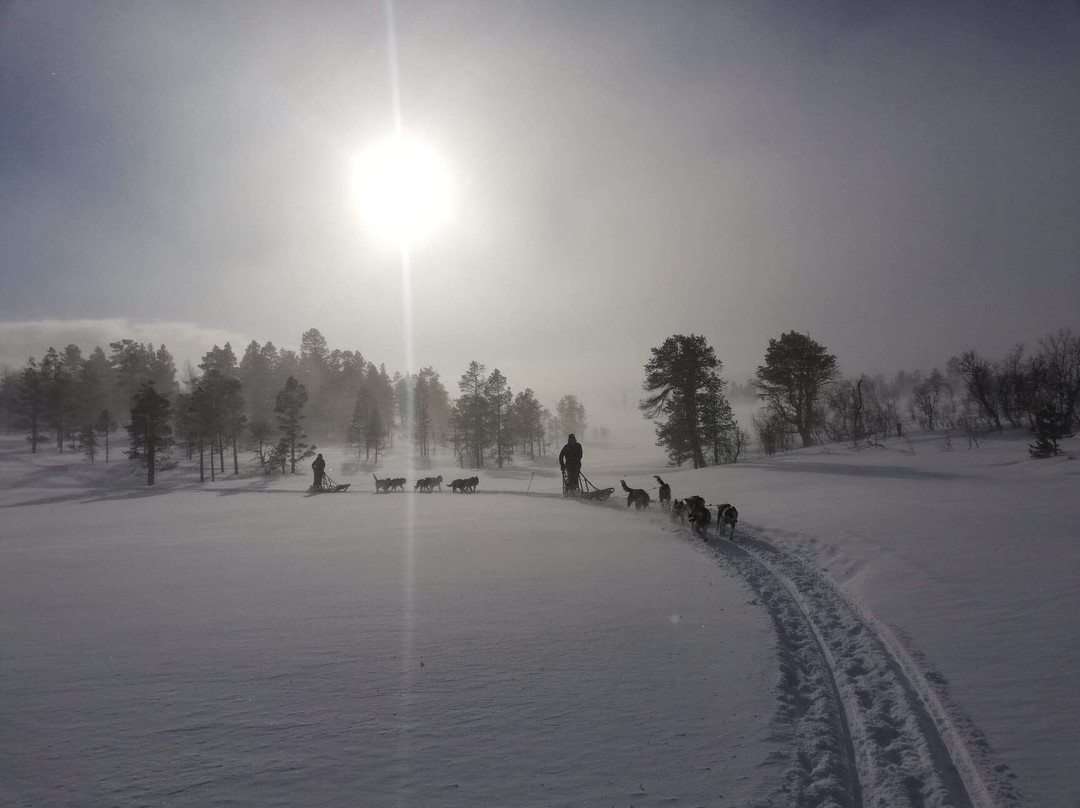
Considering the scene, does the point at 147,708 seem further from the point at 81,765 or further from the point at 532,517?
the point at 532,517

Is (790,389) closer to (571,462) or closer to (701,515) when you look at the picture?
(571,462)

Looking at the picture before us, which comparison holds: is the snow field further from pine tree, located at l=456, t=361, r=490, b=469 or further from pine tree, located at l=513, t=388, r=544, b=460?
pine tree, located at l=513, t=388, r=544, b=460

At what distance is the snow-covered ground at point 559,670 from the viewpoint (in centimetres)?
375

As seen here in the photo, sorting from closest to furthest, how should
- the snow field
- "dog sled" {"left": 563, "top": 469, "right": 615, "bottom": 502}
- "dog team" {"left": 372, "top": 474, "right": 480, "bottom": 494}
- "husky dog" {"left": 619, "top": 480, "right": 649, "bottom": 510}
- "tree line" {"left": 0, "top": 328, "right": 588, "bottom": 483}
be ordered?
1. the snow field
2. "husky dog" {"left": 619, "top": 480, "right": 649, "bottom": 510}
3. "dog sled" {"left": 563, "top": 469, "right": 615, "bottom": 502}
4. "dog team" {"left": 372, "top": 474, "right": 480, "bottom": 494}
5. "tree line" {"left": 0, "top": 328, "right": 588, "bottom": 483}

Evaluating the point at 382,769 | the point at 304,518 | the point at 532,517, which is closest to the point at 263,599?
the point at 382,769

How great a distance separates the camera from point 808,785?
3.78 m

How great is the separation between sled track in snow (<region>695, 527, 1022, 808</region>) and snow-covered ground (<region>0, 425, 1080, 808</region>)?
3 cm

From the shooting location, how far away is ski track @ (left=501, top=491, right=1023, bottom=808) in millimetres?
3709

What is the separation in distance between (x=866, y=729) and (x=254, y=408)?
93.1 meters

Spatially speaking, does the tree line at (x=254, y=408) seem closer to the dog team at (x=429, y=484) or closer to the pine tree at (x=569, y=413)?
the pine tree at (x=569, y=413)

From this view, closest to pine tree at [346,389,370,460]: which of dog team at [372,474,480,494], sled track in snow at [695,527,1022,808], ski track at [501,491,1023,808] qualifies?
dog team at [372,474,480,494]

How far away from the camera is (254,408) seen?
82.2 meters

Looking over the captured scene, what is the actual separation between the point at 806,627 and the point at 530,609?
3.92m

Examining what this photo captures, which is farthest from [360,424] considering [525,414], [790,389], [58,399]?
[790,389]
